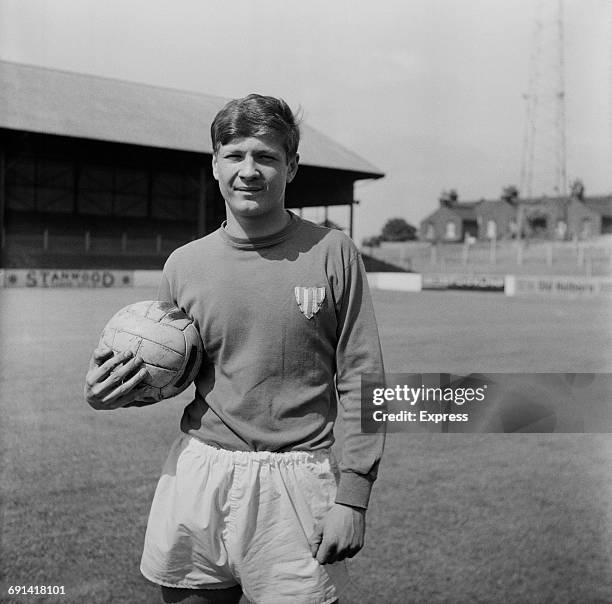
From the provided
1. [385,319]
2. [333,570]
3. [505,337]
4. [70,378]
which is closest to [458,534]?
[333,570]

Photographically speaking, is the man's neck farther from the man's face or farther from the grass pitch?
the grass pitch

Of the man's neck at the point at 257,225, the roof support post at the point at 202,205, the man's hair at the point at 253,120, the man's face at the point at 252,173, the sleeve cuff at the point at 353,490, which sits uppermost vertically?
the roof support post at the point at 202,205

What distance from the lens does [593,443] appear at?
4.82m

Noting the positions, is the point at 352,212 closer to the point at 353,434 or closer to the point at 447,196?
the point at 447,196

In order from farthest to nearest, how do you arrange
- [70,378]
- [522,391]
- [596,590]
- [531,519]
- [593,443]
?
1. [70,378]
2. [593,443]
3. [531,519]
4. [522,391]
5. [596,590]

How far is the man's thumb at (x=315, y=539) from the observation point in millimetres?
1824

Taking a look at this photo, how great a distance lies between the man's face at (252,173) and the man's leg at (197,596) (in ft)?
3.37

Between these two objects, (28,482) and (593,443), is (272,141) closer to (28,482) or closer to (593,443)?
(28,482)

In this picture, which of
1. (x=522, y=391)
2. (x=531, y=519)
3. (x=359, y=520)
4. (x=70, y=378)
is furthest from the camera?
(x=70, y=378)

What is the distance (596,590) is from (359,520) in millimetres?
1786

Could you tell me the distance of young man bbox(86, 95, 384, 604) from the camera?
5.96ft

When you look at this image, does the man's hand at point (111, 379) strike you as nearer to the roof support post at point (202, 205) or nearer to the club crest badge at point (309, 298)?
the club crest badge at point (309, 298)

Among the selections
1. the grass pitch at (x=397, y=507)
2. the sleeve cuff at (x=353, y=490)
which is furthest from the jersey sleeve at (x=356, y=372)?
the grass pitch at (x=397, y=507)

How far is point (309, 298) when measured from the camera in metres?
1.82
